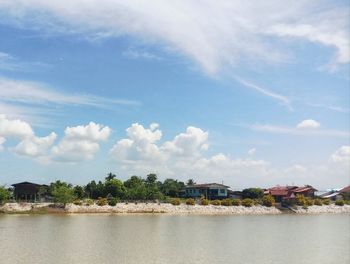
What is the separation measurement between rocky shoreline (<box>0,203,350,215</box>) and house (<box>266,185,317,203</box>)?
1480cm

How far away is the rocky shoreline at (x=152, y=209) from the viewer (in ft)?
260

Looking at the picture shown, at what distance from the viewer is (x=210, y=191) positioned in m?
118

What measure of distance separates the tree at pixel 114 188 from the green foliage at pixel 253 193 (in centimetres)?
3602

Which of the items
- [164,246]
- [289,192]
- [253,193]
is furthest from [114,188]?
[164,246]

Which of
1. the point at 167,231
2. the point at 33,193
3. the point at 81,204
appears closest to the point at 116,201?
the point at 81,204

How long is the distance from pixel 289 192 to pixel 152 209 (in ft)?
175

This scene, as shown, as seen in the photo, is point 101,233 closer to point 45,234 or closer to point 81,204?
point 45,234

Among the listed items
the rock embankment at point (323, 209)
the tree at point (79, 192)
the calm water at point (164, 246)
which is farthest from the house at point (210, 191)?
the calm water at point (164, 246)

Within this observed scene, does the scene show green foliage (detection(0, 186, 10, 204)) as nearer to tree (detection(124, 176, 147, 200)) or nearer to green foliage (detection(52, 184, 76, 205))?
green foliage (detection(52, 184, 76, 205))

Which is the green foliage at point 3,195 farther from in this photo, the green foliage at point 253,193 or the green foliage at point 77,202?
the green foliage at point 253,193

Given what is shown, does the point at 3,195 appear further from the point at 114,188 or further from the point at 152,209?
the point at 152,209

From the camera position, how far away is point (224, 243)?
40.1 metres

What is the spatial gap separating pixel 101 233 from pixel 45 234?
5.63 m

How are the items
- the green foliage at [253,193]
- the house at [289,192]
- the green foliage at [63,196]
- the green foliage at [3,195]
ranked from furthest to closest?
the house at [289,192], the green foliage at [253,193], the green foliage at [63,196], the green foliage at [3,195]
